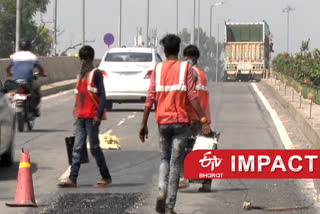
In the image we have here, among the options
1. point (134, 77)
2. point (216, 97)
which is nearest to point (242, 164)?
point (134, 77)

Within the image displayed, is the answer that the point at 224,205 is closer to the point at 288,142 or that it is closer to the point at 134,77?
the point at 288,142

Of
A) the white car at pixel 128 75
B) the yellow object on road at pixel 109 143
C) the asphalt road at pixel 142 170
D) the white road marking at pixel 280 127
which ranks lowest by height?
the asphalt road at pixel 142 170

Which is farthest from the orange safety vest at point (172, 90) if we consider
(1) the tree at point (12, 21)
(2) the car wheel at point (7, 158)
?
(1) the tree at point (12, 21)

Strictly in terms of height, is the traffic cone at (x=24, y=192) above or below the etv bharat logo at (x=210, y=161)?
below

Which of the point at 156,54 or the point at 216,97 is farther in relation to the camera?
the point at 216,97

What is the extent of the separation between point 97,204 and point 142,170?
3.33 metres

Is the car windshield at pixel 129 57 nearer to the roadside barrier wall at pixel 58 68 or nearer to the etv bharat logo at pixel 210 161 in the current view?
the roadside barrier wall at pixel 58 68

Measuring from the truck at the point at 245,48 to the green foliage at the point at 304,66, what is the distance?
1711mm

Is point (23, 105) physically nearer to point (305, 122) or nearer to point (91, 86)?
point (305, 122)

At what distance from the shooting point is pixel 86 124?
1288 cm

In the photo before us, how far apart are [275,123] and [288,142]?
502 centimetres

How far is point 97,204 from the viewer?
449 inches

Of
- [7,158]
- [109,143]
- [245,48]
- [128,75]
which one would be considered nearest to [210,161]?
[7,158]

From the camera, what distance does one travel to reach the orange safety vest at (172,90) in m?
10.3
